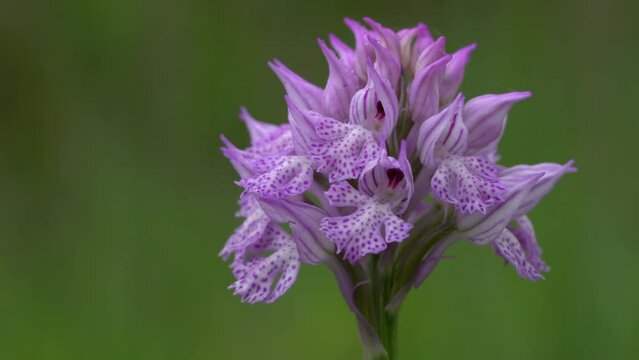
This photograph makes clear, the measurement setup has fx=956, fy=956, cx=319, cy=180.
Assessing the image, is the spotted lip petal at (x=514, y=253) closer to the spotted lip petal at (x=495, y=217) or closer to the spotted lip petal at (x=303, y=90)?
the spotted lip petal at (x=495, y=217)

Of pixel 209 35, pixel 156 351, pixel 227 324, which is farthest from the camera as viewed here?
pixel 209 35

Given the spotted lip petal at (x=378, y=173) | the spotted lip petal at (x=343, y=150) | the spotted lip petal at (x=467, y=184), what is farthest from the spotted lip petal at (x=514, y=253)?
the spotted lip petal at (x=343, y=150)

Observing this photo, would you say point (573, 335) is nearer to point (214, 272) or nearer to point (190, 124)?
point (214, 272)

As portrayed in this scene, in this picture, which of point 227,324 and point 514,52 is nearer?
point 227,324

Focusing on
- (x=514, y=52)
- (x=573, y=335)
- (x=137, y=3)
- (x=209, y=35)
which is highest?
(x=137, y=3)

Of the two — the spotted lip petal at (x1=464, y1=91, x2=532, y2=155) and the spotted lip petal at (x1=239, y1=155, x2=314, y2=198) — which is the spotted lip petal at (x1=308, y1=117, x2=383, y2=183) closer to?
the spotted lip petal at (x1=239, y1=155, x2=314, y2=198)

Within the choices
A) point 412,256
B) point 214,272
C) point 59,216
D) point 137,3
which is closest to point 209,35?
point 137,3

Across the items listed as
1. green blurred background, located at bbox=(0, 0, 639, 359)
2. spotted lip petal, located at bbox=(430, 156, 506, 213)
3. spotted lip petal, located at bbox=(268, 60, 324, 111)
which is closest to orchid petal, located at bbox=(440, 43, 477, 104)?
spotted lip petal, located at bbox=(430, 156, 506, 213)
